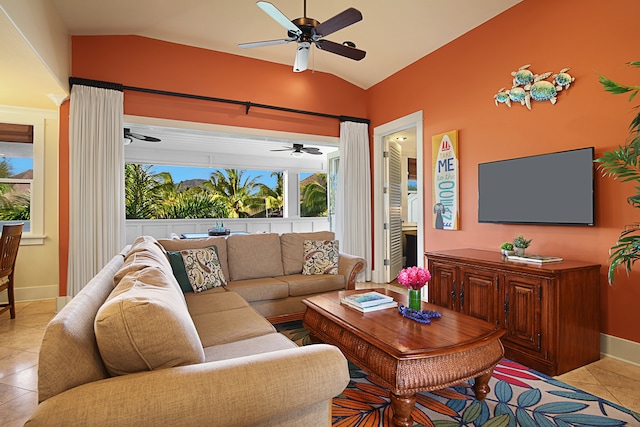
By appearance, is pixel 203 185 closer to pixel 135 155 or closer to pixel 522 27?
pixel 135 155

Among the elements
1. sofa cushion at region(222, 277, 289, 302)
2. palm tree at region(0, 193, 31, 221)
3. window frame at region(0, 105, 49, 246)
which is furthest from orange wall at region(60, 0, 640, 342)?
sofa cushion at region(222, 277, 289, 302)

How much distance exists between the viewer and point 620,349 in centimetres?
265

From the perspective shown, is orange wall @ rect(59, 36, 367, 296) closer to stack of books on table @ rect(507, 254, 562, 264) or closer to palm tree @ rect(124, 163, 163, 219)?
stack of books on table @ rect(507, 254, 562, 264)

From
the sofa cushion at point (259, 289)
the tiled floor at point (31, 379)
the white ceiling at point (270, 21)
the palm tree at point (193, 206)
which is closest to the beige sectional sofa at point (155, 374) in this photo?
the tiled floor at point (31, 379)

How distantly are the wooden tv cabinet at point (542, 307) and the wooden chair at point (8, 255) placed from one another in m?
4.37

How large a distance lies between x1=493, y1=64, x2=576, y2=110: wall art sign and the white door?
2264mm

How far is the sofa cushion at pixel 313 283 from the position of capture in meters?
3.46

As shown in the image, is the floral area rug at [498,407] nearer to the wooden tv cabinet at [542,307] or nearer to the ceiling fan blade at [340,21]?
the wooden tv cabinet at [542,307]

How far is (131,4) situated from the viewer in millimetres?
3580

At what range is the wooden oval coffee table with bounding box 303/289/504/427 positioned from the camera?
175cm

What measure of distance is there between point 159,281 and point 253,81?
4.08 m

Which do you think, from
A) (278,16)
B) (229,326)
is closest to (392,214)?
(278,16)

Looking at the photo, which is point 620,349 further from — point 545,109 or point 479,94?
point 479,94

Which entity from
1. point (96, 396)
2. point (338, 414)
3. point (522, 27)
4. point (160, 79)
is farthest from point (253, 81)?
point (96, 396)
